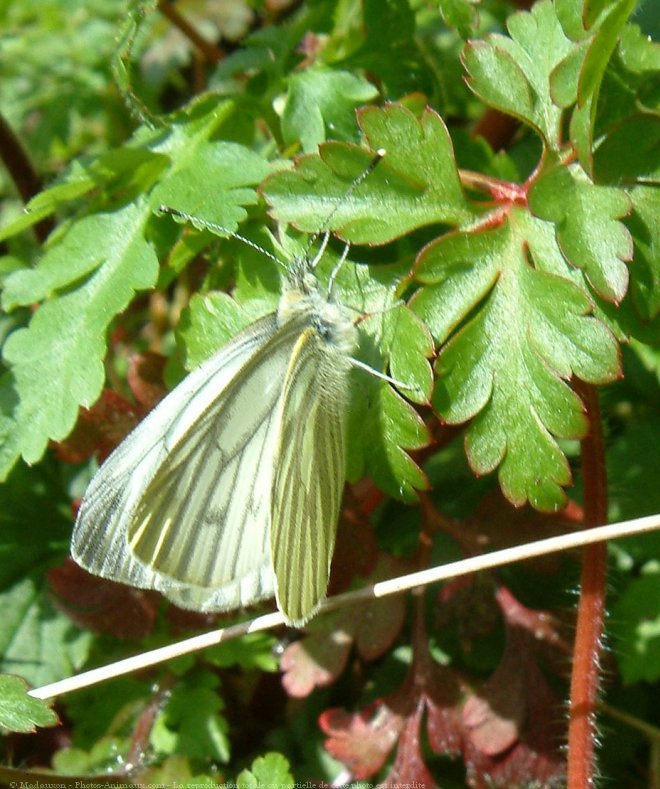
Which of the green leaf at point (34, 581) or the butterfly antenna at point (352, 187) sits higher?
the butterfly antenna at point (352, 187)

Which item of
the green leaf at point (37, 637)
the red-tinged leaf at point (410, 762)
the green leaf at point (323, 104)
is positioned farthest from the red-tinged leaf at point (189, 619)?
the green leaf at point (323, 104)

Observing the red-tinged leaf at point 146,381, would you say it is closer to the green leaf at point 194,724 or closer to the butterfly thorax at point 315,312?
the butterfly thorax at point 315,312

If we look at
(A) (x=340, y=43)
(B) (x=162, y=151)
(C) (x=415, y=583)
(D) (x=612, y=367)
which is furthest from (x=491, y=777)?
(A) (x=340, y=43)

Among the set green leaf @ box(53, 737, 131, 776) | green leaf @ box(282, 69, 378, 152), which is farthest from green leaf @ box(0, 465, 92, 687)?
green leaf @ box(282, 69, 378, 152)

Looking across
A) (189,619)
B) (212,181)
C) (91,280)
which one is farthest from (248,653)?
(212,181)

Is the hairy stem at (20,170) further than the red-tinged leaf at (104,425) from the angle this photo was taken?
Yes

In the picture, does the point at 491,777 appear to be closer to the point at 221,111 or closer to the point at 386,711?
the point at 386,711
